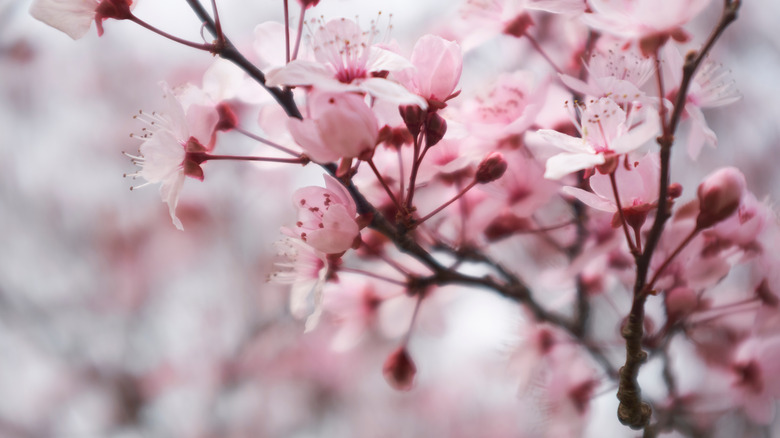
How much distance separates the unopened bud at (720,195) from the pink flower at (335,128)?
13.2 inches

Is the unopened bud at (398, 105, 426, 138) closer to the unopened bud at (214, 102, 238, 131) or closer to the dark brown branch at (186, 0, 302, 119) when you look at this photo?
the dark brown branch at (186, 0, 302, 119)

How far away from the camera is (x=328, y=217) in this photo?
62 cm

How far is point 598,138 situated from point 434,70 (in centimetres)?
18

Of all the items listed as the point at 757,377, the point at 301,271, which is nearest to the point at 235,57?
the point at 301,271

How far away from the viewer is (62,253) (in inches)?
120

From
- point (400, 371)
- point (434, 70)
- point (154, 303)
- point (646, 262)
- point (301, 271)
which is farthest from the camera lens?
point (154, 303)

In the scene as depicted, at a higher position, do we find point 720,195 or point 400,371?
point 720,195

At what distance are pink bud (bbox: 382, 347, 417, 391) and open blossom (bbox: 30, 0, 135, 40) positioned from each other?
565 mm

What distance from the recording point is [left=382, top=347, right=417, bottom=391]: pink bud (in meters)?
0.88

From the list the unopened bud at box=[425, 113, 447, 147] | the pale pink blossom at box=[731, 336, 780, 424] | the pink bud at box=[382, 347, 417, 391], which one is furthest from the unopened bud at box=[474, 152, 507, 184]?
the pale pink blossom at box=[731, 336, 780, 424]

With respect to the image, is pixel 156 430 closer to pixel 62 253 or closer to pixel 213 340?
pixel 213 340

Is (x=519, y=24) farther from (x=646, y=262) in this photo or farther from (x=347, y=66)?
(x=646, y=262)

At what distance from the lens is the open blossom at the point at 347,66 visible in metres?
0.54

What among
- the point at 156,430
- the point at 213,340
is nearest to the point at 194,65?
the point at 213,340
